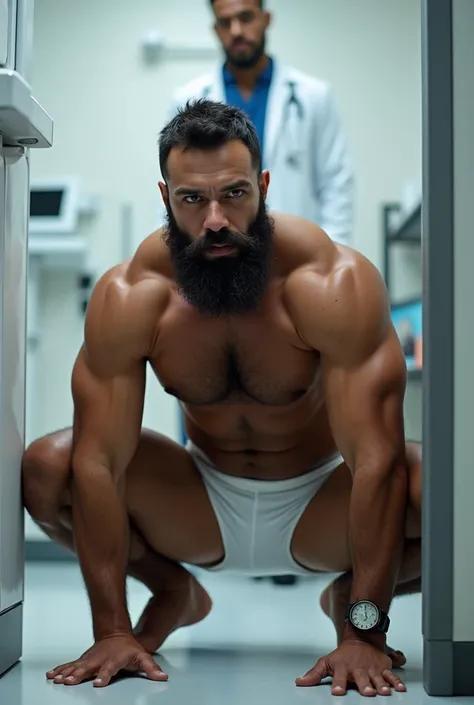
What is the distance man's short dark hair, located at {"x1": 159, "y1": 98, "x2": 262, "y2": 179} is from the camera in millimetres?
1599

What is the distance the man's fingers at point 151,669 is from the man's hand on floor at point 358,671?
218 mm

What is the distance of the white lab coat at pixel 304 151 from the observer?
3135 millimetres

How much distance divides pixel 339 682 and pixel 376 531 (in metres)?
0.26

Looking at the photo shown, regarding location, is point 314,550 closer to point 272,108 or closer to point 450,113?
point 450,113

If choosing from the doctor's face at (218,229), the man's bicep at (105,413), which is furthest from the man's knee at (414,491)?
the man's bicep at (105,413)

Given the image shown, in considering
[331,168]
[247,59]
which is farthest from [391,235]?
[247,59]

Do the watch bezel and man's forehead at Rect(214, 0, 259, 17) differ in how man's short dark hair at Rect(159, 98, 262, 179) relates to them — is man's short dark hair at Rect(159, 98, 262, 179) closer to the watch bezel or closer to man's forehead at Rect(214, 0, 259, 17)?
the watch bezel

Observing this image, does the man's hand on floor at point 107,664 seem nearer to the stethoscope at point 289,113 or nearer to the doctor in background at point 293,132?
the doctor in background at point 293,132

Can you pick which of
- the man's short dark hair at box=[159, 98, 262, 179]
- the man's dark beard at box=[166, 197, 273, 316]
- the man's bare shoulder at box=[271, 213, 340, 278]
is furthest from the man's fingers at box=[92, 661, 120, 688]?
the man's short dark hair at box=[159, 98, 262, 179]

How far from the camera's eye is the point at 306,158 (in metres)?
3.21

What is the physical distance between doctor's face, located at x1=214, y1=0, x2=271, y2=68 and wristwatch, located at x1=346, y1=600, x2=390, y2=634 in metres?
1.98

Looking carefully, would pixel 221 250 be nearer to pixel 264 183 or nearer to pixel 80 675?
pixel 264 183

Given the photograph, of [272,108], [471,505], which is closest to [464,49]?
[471,505]

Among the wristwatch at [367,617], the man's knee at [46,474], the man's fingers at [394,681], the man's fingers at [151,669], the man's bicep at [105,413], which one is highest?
the man's bicep at [105,413]
